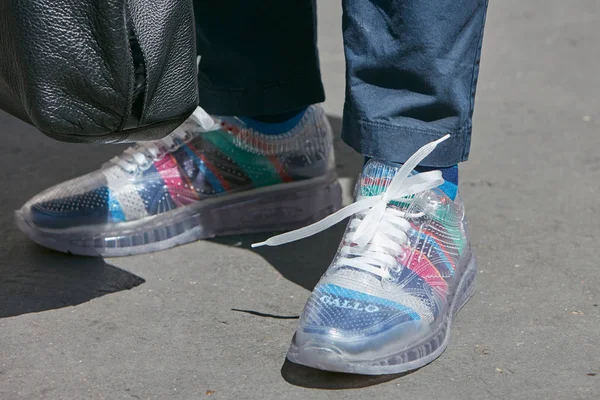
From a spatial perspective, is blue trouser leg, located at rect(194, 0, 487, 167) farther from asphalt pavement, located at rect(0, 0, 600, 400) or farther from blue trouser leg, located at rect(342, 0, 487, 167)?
asphalt pavement, located at rect(0, 0, 600, 400)

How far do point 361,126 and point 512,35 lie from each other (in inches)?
74.6

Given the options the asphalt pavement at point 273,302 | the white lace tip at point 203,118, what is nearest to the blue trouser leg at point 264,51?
the white lace tip at point 203,118

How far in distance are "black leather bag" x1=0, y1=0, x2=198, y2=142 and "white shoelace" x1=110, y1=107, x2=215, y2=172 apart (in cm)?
47

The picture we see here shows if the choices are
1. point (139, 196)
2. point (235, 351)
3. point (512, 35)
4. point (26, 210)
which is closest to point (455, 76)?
point (235, 351)

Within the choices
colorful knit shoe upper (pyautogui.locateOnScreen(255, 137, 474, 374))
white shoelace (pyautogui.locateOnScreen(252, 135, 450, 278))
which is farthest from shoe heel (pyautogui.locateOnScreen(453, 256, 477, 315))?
white shoelace (pyautogui.locateOnScreen(252, 135, 450, 278))

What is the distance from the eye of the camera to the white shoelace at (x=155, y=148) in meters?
1.73

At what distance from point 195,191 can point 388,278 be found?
1.87ft

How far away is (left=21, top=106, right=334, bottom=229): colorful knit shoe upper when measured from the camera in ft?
5.58

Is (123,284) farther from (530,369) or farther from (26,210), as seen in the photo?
(530,369)

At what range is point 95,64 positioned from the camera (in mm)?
1151

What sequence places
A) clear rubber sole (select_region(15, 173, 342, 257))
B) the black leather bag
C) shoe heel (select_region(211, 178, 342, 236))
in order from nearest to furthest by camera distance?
the black leather bag < clear rubber sole (select_region(15, 173, 342, 257)) < shoe heel (select_region(211, 178, 342, 236))

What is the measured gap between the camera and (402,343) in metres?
1.27

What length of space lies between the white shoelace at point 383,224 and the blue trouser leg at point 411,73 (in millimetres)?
31

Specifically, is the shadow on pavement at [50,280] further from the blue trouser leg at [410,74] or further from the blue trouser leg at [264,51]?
the blue trouser leg at [410,74]
